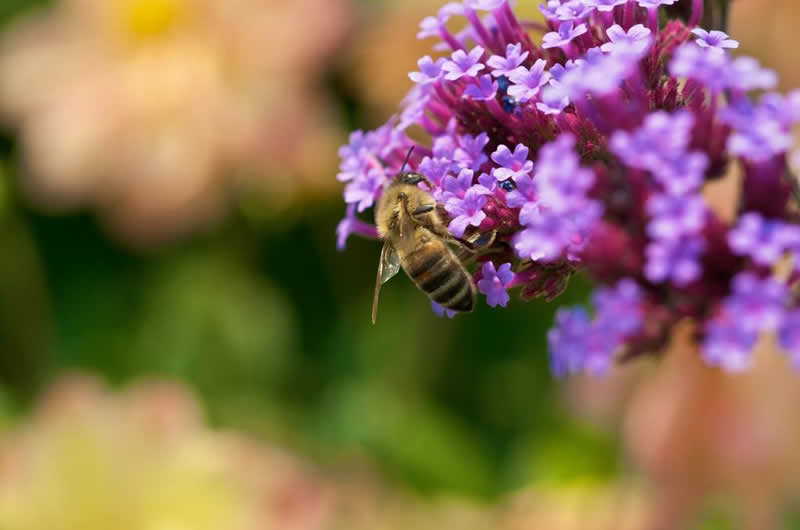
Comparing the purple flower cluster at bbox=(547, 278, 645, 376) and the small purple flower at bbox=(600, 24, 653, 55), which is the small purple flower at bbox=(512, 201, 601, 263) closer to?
the purple flower cluster at bbox=(547, 278, 645, 376)

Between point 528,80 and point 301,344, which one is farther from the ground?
point 301,344

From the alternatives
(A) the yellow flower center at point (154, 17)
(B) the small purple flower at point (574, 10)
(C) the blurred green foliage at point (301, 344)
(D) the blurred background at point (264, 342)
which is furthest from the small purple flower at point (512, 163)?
(A) the yellow flower center at point (154, 17)

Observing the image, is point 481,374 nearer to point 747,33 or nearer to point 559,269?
point 747,33

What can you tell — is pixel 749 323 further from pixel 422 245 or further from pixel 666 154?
pixel 422 245

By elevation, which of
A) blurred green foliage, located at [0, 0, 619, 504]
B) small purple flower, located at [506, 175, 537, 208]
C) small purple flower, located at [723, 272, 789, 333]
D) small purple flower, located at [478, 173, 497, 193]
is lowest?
small purple flower, located at [723, 272, 789, 333]

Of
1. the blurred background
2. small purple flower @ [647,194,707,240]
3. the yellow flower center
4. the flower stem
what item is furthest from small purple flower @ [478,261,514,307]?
the yellow flower center

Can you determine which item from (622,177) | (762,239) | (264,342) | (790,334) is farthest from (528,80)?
(264,342)
